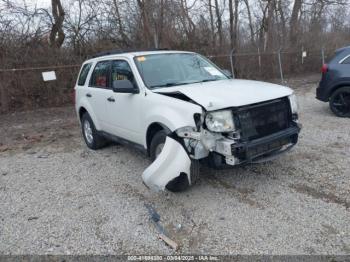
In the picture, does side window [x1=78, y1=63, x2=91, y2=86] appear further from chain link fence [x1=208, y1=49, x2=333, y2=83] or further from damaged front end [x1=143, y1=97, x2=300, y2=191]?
chain link fence [x1=208, y1=49, x2=333, y2=83]

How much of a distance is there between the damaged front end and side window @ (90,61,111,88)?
2262mm

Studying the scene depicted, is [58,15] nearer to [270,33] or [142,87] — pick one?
[142,87]

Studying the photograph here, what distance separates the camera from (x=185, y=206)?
3.81 m

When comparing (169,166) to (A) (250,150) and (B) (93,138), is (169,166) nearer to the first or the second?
(A) (250,150)

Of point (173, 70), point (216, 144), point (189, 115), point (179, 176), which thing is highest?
point (173, 70)

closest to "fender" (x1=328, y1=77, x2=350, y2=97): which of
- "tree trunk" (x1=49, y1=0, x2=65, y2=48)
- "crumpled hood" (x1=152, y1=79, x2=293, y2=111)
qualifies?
"crumpled hood" (x1=152, y1=79, x2=293, y2=111)

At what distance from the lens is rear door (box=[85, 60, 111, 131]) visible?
18.1 ft

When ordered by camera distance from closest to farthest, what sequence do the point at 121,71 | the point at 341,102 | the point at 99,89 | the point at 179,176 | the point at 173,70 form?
1. the point at 179,176
2. the point at 173,70
3. the point at 121,71
4. the point at 99,89
5. the point at 341,102

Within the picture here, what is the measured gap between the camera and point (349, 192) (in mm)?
A: 3768

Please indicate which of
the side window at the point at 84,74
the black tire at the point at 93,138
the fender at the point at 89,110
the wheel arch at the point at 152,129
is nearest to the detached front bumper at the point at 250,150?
the wheel arch at the point at 152,129

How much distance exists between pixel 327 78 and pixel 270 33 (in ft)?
42.6

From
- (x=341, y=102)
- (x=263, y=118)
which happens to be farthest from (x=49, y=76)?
(x=341, y=102)

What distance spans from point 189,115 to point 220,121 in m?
0.37

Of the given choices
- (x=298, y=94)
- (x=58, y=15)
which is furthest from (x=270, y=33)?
(x=58, y=15)
